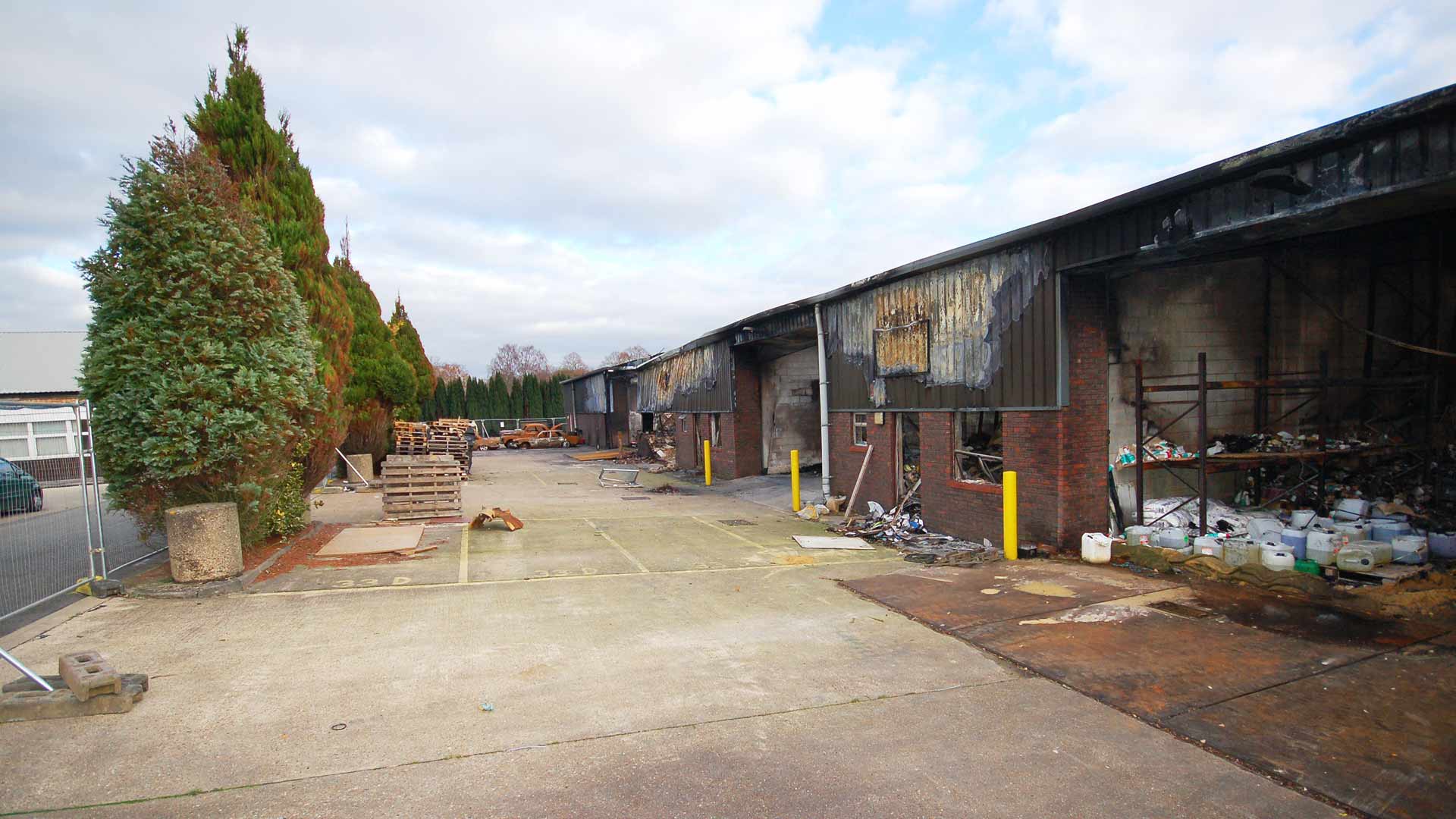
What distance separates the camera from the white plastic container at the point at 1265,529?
29.5 ft

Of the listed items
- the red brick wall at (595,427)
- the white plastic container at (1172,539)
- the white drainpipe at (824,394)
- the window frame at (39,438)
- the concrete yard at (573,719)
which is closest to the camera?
the concrete yard at (573,719)

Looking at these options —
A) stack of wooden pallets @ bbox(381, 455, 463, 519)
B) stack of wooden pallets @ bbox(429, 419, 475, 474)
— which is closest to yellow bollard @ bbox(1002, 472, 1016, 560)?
stack of wooden pallets @ bbox(381, 455, 463, 519)

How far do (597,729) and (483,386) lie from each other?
54306 millimetres

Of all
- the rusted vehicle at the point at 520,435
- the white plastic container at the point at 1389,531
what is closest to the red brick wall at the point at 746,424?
the white plastic container at the point at 1389,531

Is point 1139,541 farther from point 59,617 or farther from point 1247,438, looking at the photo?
point 59,617

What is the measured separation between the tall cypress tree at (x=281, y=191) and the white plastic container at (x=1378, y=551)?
14.1m

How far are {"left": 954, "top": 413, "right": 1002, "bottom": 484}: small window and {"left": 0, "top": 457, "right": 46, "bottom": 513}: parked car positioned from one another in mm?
12039

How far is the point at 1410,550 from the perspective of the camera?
26.8 ft

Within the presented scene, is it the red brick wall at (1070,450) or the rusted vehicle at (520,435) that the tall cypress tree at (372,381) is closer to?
the rusted vehicle at (520,435)

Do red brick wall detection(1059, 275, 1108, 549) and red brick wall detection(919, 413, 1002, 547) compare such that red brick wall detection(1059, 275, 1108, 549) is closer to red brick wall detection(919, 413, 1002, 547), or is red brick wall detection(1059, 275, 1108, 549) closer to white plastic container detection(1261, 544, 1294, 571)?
red brick wall detection(919, 413, 1002, 547)

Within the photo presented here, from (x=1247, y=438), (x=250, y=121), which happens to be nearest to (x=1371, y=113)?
(x=1247, y=438)

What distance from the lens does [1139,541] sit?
9.61 metres

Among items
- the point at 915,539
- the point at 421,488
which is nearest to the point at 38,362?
the point at 421,488

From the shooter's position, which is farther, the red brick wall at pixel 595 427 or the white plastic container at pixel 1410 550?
the red brick wall at pixel 595 427
